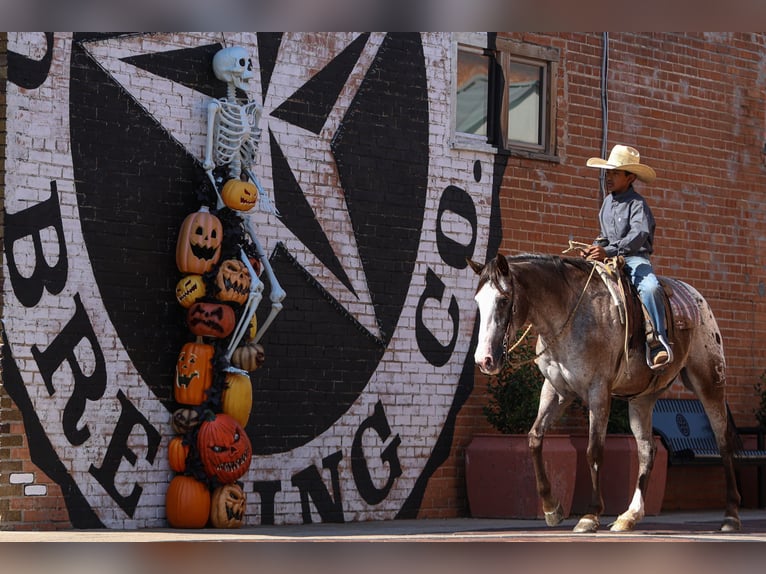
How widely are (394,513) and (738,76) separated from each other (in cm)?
703

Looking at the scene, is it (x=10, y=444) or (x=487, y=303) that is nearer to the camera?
(x=487, y=303)

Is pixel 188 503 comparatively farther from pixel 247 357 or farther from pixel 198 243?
pixel 198 243

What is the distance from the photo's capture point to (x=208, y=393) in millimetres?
9266

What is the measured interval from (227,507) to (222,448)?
48 cm

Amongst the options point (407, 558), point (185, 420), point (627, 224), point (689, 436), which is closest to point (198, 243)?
point (185, 420)

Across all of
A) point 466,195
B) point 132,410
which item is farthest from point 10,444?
point 466,195

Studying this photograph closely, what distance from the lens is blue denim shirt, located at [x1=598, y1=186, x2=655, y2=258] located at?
897cm

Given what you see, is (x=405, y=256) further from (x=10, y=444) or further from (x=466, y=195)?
(x=10, y=444)

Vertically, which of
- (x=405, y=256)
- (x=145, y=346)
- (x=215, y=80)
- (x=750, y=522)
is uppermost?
(x=215, y=80)

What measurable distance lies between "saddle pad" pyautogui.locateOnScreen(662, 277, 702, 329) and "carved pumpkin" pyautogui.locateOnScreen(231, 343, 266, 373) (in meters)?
3.32

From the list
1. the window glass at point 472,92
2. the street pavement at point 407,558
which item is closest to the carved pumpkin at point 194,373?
the window glass at point 472,92

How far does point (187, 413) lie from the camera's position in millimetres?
9156

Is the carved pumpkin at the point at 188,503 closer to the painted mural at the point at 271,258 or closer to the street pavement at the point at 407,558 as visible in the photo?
the painted mural at the point at 271,258

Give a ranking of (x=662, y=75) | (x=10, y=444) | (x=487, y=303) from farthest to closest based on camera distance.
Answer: (x=662, y=75) < (x=10, y=444) < (x=487, y=303)
